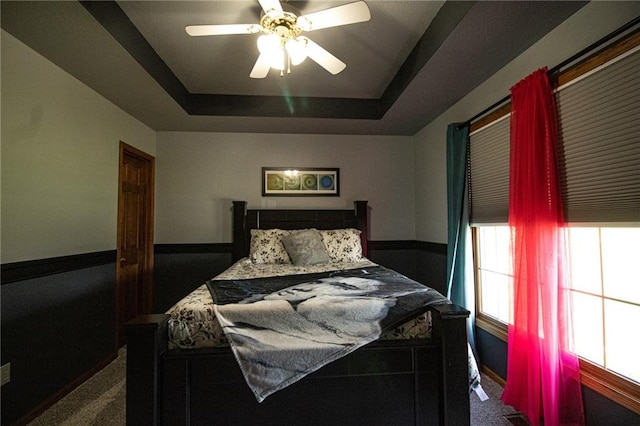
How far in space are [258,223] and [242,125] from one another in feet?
3.79

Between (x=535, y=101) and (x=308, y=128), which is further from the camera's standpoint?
(x=308, y=128)

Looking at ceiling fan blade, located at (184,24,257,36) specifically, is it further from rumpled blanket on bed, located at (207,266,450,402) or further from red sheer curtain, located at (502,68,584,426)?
red sheer curtain, located at (502,68,584,426)

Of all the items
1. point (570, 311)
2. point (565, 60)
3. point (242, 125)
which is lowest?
point (570, 311)

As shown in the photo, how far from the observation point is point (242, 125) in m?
3.53

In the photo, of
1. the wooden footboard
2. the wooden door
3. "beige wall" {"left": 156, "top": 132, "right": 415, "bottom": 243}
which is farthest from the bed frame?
"beige wall" {"left": 156, "top": 132, "right": 415, "bottom": 243}

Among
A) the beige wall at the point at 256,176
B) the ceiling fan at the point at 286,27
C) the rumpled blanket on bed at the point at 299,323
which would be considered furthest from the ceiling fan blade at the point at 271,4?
the beige wall at the point at 256,176

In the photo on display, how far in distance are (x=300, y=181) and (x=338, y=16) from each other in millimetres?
2309

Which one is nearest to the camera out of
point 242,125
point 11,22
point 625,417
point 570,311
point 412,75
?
point 625,417

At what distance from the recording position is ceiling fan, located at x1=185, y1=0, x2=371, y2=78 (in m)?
1.59

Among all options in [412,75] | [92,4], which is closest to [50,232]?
[92,4]

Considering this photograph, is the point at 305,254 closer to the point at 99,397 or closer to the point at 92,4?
the point at 99,397

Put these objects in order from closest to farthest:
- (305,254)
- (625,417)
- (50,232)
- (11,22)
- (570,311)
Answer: (625,417)
(570,311)
(11,22)
(50,232)
(305,254)

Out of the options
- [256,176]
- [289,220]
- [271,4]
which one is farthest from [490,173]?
[256,176]

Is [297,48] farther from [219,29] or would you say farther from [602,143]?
[602,143]
